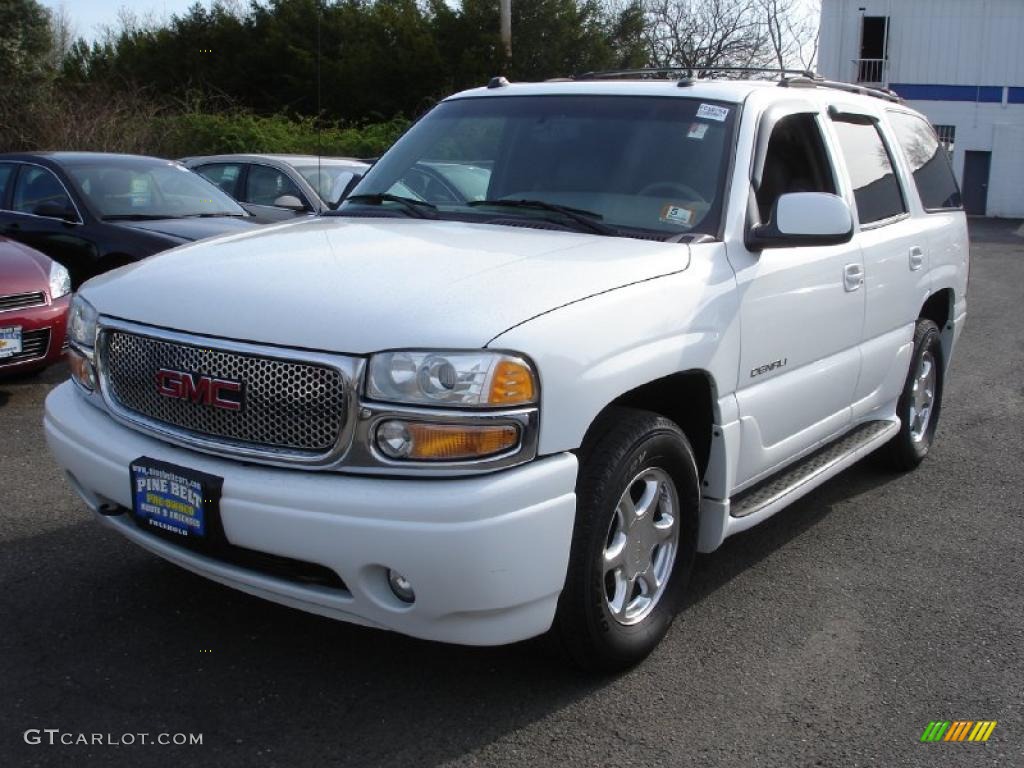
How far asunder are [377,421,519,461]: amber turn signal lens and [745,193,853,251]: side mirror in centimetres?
146

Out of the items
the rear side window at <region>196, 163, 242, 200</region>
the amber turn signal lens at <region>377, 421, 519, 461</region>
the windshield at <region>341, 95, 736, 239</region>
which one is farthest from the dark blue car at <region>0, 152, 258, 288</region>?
the amber turn signal lens at <region>377, 421, 519, 461</region>

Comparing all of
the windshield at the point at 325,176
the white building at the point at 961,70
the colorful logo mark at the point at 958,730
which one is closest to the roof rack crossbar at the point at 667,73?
the colorful logo mark at the point at 958,730

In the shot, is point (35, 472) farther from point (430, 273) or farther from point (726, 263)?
point (726, 263)

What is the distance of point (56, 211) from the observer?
888cm

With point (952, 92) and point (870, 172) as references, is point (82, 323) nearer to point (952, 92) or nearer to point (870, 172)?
point (870, 172)

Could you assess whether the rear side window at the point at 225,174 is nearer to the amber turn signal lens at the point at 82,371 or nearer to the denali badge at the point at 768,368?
the amber turn signal lens at the point at 82,371

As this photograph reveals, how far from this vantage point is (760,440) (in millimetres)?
4105

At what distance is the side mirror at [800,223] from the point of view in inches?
155

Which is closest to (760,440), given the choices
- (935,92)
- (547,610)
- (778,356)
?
(778,356)

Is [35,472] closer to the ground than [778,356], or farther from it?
closer to the ground

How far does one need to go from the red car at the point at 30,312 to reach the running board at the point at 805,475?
4.65 metres

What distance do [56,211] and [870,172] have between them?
20.9 feet

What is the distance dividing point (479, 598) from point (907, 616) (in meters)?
1.97

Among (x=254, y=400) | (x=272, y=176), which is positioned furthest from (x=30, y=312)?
(x=272, y=176)
